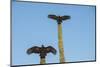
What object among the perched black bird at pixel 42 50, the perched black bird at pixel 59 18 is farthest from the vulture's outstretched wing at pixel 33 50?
the perched black bird at pixel 59 18

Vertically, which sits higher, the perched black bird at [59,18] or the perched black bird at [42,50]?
the perched black bird at [59,18]

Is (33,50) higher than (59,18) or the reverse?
the reverse

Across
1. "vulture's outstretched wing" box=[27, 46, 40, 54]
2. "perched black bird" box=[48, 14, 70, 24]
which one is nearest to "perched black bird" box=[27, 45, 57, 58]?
"vulture's outstretched wing" box=[27, 46, 40, 54]

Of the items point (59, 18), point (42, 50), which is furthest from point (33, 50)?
point (59, 18)

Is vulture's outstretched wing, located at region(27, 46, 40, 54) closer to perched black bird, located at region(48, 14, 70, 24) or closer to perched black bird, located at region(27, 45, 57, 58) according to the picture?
perched black bird, located at region(27, 45, 57, 58)

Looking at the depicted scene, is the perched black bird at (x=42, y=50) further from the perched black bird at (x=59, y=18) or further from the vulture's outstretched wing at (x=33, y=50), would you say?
the perched black bird at (x=59, y=18)

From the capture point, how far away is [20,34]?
199 centimetres

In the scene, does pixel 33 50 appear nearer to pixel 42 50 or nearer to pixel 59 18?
pixel 42 50

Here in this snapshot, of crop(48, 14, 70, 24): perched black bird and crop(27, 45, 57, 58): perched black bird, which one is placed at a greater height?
crop(48, 14, 70, 24): perched black bird

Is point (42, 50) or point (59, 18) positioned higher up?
point (59, 18)

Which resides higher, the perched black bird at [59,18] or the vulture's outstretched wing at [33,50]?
the perched black bird at [59,18]

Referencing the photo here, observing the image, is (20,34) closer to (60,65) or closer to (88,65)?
(60,65)

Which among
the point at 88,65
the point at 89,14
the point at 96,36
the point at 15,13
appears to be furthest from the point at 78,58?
the point at 15,13

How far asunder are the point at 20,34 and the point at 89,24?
796 mm
